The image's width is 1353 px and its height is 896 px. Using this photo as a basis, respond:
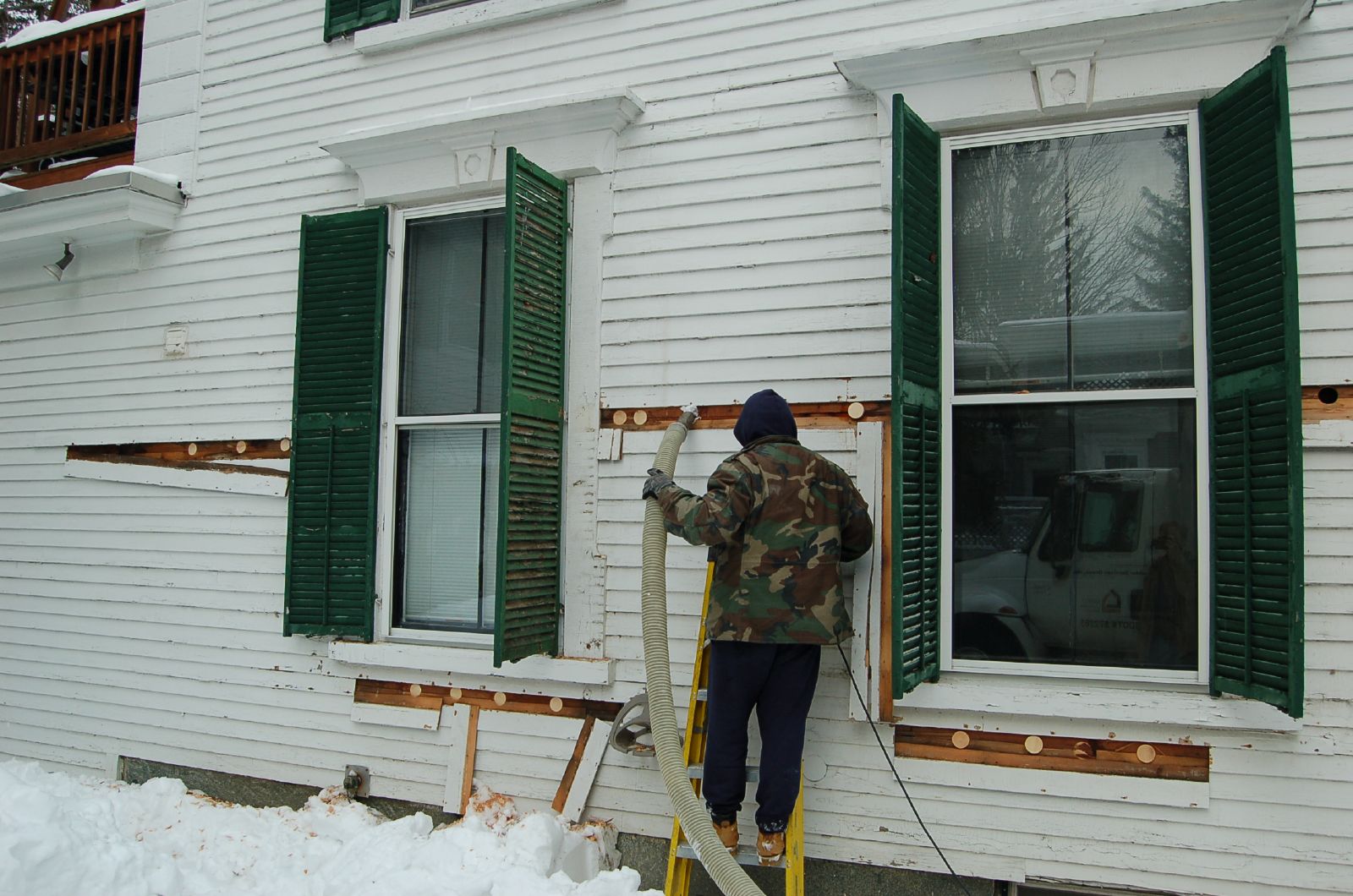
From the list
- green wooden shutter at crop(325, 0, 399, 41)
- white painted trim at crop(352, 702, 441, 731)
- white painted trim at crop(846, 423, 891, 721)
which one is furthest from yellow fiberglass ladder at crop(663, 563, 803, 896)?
green wooden shutter at crop(325, 0, 399, 41)

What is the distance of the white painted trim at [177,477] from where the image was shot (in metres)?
5.26

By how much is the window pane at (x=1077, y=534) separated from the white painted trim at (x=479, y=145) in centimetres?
212

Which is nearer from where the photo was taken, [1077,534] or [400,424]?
[1077,534]

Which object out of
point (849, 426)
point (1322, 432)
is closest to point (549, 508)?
point (849, 426)

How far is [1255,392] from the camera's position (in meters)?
3.30

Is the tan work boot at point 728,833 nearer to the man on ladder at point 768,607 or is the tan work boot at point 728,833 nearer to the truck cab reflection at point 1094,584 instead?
the man on ladder at point 768,607

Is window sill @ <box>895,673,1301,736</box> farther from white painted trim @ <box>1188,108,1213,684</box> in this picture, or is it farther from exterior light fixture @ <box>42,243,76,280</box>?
exterior light fixture @ <box>42,243,76,280</box>

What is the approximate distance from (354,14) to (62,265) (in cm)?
251

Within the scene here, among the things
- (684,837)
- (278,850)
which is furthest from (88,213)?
(684,837)

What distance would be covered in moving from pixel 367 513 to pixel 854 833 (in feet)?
9.15

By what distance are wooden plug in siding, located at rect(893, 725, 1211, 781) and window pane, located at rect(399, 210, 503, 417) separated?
2547mm

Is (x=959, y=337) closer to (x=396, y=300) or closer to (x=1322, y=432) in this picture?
(x=1322, y=432)

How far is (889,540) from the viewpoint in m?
3.90

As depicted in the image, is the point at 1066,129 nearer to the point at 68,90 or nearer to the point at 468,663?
the point at 468,663
